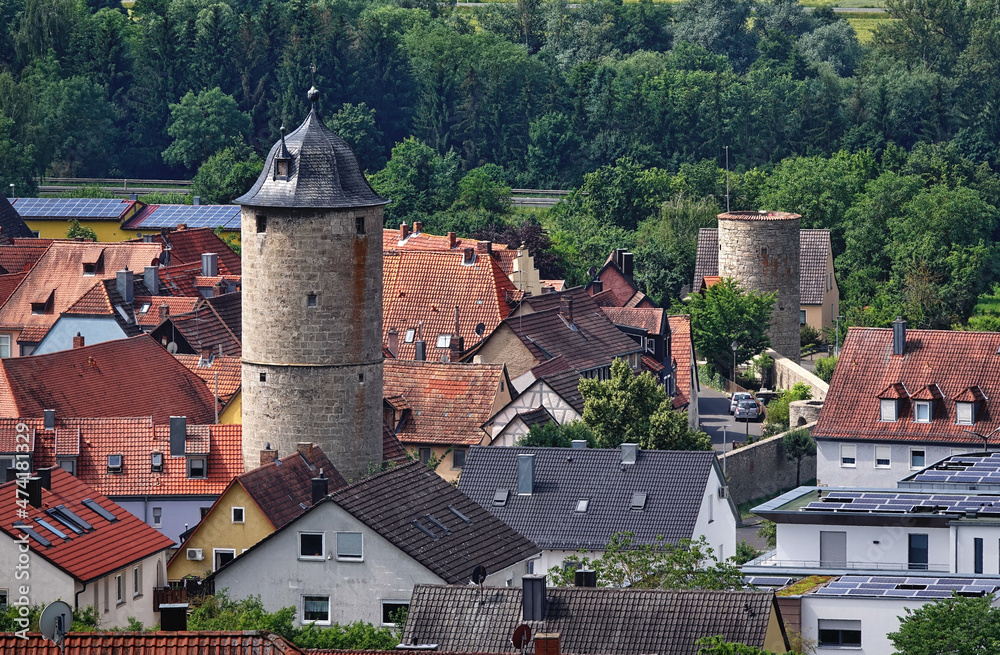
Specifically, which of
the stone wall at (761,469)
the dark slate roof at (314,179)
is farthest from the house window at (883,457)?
the dark slate roof at (314,179)

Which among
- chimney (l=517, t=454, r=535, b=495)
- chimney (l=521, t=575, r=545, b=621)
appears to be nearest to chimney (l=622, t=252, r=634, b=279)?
chimney (l=517, t=454, r=535, b=495)

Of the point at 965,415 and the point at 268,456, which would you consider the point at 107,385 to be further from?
the point at 965,415

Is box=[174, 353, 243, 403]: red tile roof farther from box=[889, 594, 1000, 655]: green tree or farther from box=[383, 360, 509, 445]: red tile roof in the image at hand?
box=[889, 594, 1000, 655]: green tree

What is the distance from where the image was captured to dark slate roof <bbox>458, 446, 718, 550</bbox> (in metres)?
57.8

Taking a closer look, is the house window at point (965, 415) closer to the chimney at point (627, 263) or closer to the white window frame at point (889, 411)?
the white window frame at point (889, 411)

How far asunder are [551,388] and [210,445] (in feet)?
40.8

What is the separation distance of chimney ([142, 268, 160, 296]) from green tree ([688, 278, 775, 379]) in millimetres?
17413

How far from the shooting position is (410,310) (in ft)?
275

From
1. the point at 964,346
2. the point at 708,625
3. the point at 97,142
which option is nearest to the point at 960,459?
the point at 964,346

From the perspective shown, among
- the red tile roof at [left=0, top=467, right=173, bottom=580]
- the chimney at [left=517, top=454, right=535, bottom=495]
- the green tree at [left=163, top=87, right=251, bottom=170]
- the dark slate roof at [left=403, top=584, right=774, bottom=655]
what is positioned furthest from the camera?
the green tree at [left=163, top=87, right=251, bottom=170]

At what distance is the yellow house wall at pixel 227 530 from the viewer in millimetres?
54781

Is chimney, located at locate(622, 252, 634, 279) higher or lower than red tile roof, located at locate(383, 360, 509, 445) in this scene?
higher

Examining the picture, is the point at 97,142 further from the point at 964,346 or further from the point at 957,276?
the point at 964,346

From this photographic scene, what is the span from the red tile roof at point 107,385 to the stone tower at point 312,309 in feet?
23.6
